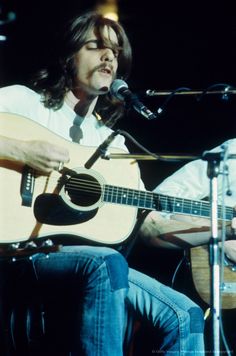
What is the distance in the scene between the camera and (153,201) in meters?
2.09

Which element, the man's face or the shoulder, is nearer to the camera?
the shoulder

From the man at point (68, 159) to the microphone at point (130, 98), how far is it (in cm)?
32

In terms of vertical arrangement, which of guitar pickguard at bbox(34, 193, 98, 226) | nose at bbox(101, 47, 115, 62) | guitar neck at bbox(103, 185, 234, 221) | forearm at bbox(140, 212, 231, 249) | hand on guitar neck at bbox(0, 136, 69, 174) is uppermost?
nose at bbox(101, 47, 115, 62)

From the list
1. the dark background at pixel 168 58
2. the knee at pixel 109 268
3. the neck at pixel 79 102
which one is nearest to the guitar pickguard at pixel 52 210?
the knee at pixel 109 268

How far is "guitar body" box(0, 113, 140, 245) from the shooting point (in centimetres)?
184

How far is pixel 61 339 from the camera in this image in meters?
1.73

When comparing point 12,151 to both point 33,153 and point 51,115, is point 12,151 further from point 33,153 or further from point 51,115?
point 51,115

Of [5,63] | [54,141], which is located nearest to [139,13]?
[5,63]

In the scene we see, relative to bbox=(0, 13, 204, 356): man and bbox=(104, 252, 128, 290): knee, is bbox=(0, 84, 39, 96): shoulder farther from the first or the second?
bbox=(104, 252, 128, 290): knee

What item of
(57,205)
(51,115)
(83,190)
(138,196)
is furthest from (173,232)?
(51,115)

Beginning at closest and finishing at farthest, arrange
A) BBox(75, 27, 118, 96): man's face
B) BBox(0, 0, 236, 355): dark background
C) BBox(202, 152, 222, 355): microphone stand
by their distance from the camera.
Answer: BBox(202, 152, 222, 355): microphone stand, BBox(75, 27, 118, 96): man's face, BBox(0, 0, 236, 355): dark background

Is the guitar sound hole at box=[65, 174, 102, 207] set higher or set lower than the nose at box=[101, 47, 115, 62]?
lower

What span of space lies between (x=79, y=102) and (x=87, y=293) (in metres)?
1.08

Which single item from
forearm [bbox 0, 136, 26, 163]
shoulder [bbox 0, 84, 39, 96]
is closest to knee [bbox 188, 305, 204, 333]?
forearm [bbox 0, 136, 26, 163]
